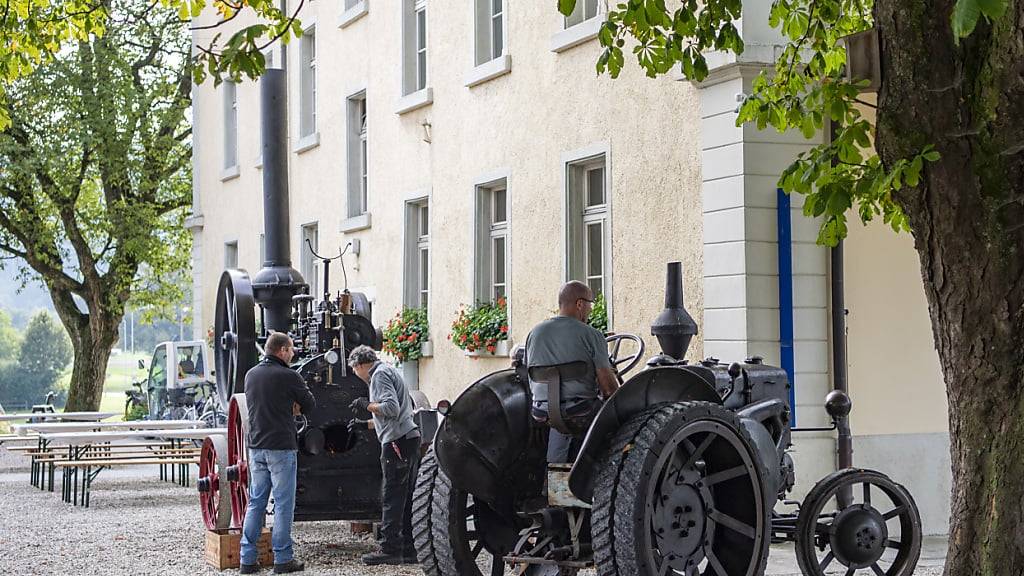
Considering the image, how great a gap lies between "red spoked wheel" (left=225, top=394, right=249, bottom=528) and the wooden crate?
22cm

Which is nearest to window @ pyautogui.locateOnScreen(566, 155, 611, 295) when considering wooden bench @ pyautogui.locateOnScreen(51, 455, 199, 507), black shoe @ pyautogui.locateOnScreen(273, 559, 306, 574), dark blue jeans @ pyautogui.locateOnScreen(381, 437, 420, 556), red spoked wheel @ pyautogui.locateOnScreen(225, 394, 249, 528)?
dark blue jeans @ pyautogui.locateOnScreen(381, 437, 420, 556)

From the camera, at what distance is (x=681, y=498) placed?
25.6ft

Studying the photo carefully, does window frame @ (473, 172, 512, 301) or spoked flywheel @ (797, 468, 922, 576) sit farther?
window frame @ (473, 172, 512, 301)

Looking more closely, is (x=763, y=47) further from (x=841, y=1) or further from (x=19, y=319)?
(x=19, y=319)

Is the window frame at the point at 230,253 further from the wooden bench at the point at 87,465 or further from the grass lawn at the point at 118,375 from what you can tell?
the grass lawn at the point at 118,375

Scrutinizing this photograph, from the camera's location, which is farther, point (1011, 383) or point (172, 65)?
point (172, 65)

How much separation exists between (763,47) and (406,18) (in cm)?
771

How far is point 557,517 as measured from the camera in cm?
822

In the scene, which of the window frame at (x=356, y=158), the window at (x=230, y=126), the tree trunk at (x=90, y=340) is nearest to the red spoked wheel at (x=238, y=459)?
the window frame at (x=356, y=158)

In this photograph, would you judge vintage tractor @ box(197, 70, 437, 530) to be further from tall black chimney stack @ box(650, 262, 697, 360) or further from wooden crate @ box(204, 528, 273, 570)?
tall black chimney stack @ box(650, 262, 697, 360)

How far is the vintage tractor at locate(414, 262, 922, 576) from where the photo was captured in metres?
7.56

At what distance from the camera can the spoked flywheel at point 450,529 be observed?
28.0 ft

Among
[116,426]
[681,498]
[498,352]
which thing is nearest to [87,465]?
[116,426]

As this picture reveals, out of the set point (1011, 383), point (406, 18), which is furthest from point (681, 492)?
point (406, 18)
